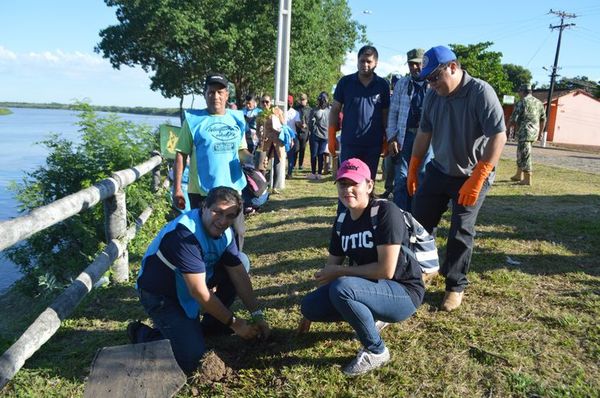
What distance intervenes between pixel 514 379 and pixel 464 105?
180cm

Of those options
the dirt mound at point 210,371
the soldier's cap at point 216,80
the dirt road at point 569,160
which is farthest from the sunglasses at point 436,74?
the dirt road at point 569,160

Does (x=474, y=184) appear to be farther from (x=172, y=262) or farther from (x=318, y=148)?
(x=318, y=148)

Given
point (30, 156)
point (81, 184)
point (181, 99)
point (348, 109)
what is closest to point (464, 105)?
point (348, 109)

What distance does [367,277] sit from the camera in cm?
278

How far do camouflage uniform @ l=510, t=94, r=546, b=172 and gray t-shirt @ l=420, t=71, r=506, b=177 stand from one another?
601 centimetres

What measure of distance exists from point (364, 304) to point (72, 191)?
12.3 ft

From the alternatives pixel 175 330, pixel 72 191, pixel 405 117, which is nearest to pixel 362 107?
pixel 405 117

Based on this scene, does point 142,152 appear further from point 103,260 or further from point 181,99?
point 181,99

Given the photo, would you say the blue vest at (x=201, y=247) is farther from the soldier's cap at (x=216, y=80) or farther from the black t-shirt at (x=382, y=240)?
the soldier's cap at (x=216, y=80)

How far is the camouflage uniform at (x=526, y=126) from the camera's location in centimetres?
878

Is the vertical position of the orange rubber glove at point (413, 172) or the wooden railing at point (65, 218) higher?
the orange rubber glove at point (413, 172)

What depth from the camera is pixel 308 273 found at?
14.3ft

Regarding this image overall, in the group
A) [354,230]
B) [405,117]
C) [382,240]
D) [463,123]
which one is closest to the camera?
[382,240]

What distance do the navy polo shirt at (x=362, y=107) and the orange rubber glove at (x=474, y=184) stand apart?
4.80 ft
